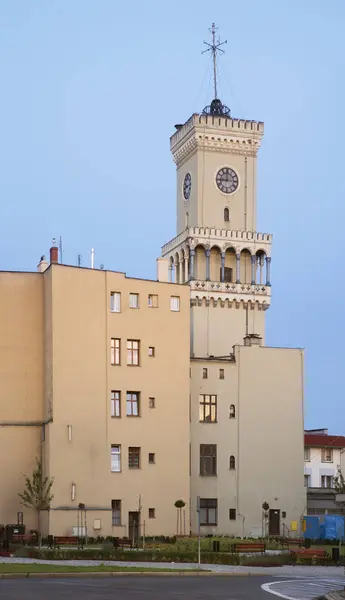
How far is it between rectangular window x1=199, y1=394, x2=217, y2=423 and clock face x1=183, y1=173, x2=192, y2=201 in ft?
120

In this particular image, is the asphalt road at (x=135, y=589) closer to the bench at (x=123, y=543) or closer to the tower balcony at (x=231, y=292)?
the bench at (x=123, y=543)

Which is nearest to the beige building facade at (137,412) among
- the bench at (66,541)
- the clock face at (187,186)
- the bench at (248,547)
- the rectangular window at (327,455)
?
the bench at (66,541)

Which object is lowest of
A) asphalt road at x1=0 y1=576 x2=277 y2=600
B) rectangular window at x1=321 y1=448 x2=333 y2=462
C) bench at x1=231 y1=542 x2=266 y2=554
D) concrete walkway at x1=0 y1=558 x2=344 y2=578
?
bench at x1=231 y1=542 x2=266 y2=554

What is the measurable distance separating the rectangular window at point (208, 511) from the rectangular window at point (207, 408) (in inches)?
247

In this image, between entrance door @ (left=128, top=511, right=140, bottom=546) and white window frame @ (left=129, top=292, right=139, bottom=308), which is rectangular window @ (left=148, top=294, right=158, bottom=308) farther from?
entrance door @ (left=128, top=511, right=140, bottom=546)

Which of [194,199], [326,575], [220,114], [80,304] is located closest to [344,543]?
[80,304]

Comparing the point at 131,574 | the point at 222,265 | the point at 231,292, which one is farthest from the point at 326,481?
the point at 131,574

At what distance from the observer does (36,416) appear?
82.6m

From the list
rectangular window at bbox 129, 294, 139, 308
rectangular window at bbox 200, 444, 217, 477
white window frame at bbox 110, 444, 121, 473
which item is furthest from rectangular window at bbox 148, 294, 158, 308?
rectangular window at bbox 200, 444, 217, 477

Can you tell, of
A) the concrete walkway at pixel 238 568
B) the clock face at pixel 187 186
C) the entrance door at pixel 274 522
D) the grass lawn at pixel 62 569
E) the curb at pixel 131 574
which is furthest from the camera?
the clock face at pixel 187 186

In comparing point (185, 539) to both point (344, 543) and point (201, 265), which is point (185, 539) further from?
point (201, 265)

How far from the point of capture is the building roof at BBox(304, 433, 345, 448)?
392 ft

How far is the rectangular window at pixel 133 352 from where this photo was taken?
84.3 meters

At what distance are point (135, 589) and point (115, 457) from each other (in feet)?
146
